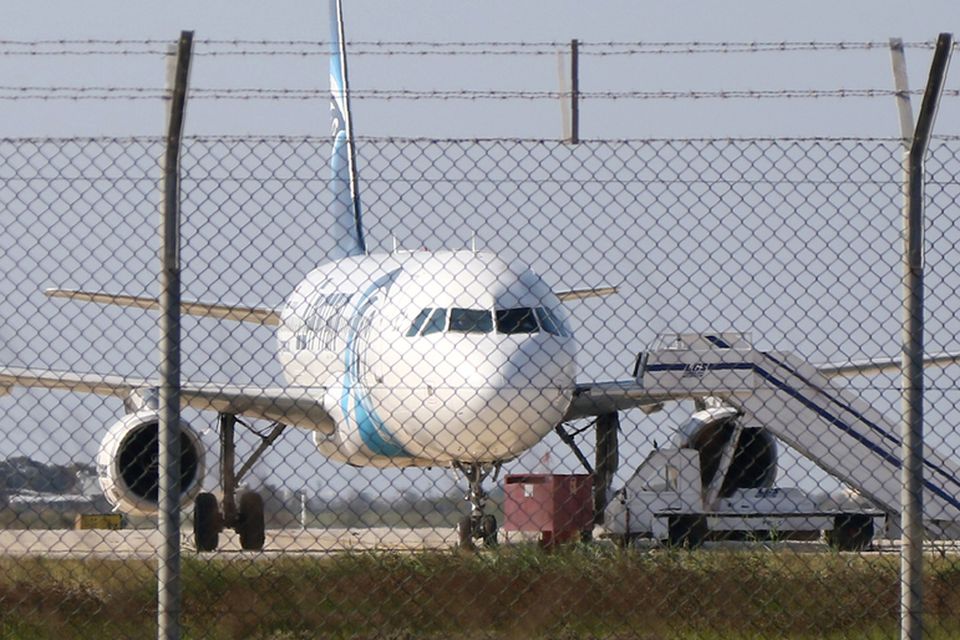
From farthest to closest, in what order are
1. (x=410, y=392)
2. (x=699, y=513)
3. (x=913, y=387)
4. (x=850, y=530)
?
(x=850, y=530) → (x=699, y=513) → (x=410, y=392) → (x=913, y=387)

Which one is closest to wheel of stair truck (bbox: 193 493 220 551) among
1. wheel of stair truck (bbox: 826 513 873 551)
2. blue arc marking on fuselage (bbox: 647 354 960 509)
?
blue arc marking on fuselage (bbox: 647 354 960 509)

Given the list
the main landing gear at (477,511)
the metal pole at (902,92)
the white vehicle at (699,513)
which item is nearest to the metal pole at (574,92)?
the metal pole at (902,92)

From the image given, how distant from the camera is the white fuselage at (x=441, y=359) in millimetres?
15477

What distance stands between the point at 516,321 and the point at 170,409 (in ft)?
36.2

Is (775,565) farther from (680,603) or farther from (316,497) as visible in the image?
(316,497)

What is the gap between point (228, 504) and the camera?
20.3 meters

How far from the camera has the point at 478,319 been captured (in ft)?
56.4

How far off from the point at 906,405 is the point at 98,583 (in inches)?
188

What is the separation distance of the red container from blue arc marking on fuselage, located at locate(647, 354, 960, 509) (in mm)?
1468

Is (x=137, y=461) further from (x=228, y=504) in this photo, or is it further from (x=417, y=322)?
(x=417, y=322)

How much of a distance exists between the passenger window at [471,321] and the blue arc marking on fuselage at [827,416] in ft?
6.01

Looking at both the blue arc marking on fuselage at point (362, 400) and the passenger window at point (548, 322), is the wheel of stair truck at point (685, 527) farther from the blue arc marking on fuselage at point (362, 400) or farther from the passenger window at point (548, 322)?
the blue arc marking on fuselage at point (362, 400)

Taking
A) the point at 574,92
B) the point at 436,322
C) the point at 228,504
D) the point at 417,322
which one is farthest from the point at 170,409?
the point at 228,504

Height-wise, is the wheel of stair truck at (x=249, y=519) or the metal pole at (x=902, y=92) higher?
the metal pole at (x=902, y=92)
